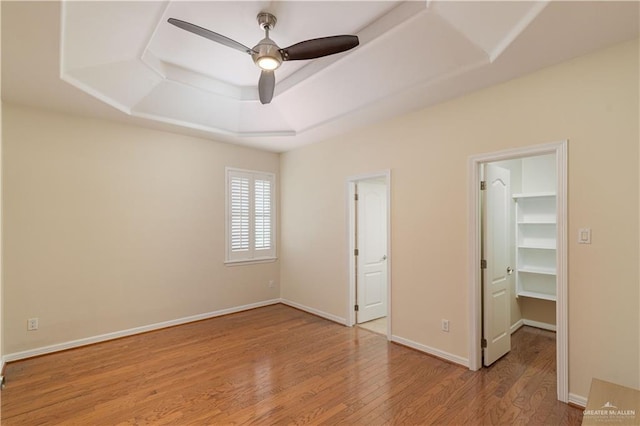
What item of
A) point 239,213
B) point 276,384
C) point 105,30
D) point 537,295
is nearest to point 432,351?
point 276,384

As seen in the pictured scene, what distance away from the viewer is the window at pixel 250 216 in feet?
17.0

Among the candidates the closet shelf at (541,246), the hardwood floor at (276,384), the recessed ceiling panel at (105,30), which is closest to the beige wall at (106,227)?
the hardwood floor at (276,384)

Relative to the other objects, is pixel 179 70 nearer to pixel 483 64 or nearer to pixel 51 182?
pixel 51 182

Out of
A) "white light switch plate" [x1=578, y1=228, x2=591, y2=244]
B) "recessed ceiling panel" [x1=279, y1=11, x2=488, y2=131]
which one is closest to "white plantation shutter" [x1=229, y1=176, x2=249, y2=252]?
"recessed ceiling panel" [x1=279, y1=11, x2=488, y2=131]

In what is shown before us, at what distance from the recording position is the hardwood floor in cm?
245

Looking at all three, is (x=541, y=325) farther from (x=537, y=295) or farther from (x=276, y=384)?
(x=276, y=384)

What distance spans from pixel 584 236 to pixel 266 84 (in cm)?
297

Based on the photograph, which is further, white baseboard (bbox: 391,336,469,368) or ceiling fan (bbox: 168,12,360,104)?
white baseboard (bbox: 391,336,469,368)

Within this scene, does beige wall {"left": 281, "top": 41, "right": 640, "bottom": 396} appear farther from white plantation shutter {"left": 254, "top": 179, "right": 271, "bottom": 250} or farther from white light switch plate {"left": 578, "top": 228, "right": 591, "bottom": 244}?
white plantation shutter {"left": 254, "top": 179, "right": 271, "bottom": 250}

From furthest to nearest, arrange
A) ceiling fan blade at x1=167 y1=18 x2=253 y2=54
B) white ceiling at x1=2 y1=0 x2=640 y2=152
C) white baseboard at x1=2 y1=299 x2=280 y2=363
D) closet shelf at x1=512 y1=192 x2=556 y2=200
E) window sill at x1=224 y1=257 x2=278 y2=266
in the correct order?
1. window sill at x1=224 y1=257 x2=278 y2=266
2. closet shelf at x1=512 y1=192 x2=556 y2=200
3. white baseboard at x1=2 y1=299 x2=280 y2=363
4. white ceiling at x1=2 y1=0 x2=640 y2=152
5. ceiling fan blade at x1=167 y1=18 x2=253 y2=54

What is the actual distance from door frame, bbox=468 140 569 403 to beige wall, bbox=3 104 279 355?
11.8ft

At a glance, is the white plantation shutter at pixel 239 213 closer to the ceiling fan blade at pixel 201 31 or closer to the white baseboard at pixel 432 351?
the white baseboard at pixel 432 351

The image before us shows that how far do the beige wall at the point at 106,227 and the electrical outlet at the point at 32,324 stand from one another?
0.18 ft

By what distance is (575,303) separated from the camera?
2545 millimetres
